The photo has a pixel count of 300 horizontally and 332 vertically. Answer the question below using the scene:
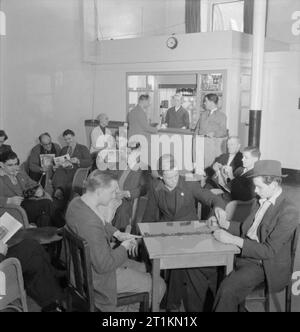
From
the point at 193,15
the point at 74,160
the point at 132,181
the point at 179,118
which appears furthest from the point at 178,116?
the point at 132,181

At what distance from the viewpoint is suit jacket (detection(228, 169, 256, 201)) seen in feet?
13.6

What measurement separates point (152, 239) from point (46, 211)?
6.40 feet

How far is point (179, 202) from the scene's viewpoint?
348 centimetres

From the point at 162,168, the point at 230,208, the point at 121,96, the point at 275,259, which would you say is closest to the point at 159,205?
the point at 162,168

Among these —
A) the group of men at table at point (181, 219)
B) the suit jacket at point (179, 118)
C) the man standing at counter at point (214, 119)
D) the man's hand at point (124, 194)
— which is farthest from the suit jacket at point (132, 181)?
the suit jacket at point (179, 118)

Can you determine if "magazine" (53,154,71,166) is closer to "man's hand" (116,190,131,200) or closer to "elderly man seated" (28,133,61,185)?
"elderly man seated" (28,133,61,185)

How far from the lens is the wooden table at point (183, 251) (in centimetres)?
268

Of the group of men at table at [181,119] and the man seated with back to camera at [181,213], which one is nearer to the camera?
the man seated with back to camera at [181,213]

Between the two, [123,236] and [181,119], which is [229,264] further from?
[181,119]

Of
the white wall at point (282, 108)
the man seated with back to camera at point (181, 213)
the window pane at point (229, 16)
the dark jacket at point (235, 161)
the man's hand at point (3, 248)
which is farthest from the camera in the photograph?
the window pane at point (229, 16)

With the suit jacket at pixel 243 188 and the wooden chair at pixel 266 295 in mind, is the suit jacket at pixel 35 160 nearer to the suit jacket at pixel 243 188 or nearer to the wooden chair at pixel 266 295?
the suit jacket at pixel 243 188

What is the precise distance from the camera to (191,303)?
3.31 meters

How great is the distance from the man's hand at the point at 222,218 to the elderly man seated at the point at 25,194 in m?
2.05
